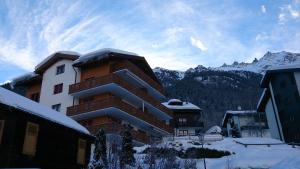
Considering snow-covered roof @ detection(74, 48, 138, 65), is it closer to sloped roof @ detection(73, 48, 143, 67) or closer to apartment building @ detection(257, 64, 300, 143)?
sloped roof @ detection(73, 48, 143, 67)

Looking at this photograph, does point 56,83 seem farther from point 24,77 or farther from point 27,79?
point 24,77

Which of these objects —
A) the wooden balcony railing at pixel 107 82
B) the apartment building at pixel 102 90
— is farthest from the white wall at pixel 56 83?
the wooden balcony railing at pixel 107 82

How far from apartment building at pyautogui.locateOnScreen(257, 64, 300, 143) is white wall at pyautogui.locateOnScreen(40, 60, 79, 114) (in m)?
24.3

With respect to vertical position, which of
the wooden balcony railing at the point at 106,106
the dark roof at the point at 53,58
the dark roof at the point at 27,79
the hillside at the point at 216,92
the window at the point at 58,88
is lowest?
the wooden balcony railing at the point at 106,106

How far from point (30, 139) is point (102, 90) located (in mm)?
19731

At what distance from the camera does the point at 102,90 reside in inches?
1607

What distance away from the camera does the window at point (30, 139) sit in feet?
69.0

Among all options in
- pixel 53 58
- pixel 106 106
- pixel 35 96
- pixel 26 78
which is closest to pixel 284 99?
pixel 106 106

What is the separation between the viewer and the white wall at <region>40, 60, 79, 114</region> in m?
43.7

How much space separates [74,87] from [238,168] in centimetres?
2101

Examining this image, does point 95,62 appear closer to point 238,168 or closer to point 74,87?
point 74,87

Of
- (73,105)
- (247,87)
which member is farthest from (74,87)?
(247,87)

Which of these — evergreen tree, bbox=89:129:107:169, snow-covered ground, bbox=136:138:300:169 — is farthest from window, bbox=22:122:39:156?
snow-covered ground, bbox=136:138:300:169

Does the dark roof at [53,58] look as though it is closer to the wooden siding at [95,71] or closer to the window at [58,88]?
the wooden siding at [95,71]
